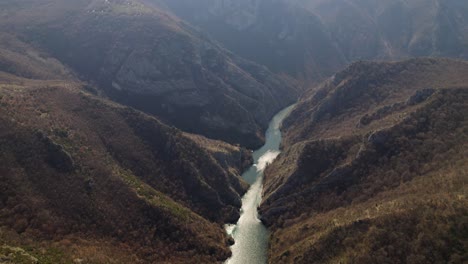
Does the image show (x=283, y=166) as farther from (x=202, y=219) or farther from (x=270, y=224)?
(x=202, y=219)

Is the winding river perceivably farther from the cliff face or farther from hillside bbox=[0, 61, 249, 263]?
the cliff face

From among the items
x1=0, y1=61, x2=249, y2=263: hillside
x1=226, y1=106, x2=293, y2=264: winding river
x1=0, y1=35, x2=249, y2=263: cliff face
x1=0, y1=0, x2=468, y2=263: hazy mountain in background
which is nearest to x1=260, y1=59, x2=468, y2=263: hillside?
x1=0, y1=0, x2=468, y2=263: hazy mountain in background

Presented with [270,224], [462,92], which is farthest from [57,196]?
[462,92]

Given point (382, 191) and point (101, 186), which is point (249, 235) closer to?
point (382, 191)

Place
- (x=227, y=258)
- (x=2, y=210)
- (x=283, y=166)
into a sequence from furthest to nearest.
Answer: (x=283, y=166) < (x=227, y=258) < (x=2, y=210)

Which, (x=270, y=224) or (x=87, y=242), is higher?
(x=87, y=242)
